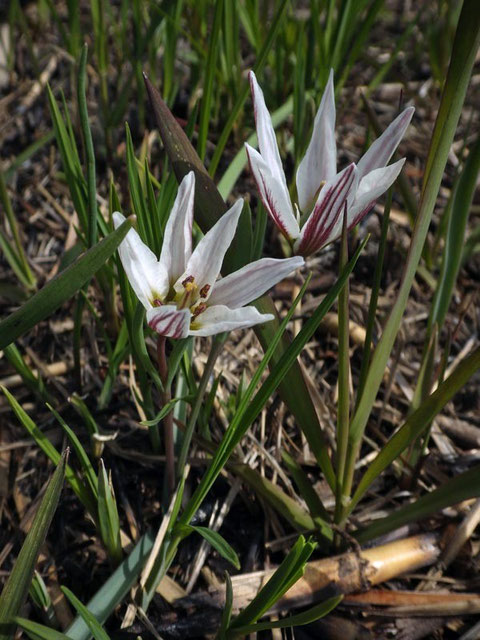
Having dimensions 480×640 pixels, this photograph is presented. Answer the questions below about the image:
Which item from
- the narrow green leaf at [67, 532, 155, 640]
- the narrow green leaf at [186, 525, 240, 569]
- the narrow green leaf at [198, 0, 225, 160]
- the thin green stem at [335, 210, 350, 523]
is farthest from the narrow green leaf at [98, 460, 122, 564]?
the narrow green leaf at [198, 0, 225, 160]

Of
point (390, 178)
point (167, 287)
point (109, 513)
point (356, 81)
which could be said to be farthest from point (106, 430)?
point (356, 81)

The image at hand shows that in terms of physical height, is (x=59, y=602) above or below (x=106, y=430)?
below

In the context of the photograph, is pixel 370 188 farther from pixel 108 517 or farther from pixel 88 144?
pixel 108 517

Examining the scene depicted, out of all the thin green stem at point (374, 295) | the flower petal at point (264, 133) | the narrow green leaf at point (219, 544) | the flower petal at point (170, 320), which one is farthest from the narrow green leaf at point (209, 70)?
the narrow green leaf at point (219, 544)

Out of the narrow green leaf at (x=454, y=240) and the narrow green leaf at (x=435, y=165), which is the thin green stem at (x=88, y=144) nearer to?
the narrow green leaf at (x=435, y=165)

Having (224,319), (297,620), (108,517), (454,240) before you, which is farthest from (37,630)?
(454,240)

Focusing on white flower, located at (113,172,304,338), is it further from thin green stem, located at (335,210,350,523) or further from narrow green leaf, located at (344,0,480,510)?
narrow green leaf, located at (344,0,480,510)

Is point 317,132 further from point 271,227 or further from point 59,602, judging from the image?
point 59,602

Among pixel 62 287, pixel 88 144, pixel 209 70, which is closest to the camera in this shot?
pixel 62 287
